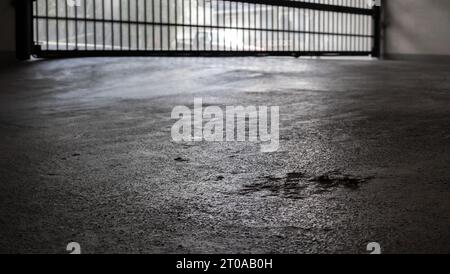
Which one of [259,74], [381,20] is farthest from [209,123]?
[381,20]

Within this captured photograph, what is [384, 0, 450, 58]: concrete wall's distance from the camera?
15234 millimetres

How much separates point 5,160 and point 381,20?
15.4 m

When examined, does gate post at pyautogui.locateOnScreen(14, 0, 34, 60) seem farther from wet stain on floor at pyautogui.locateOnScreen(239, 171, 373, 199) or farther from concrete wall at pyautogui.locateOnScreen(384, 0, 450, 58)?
concrete wall at pyautogui.locateOnScreen(384, 0, 450, 58)

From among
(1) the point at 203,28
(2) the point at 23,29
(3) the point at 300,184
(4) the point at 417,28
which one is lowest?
(3) the point at 300,184

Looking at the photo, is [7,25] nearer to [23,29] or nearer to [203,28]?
[23,29]

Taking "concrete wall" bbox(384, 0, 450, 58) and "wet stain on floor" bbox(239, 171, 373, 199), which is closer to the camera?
"wet stain on floor" bbox(239, 171, 373, 199)

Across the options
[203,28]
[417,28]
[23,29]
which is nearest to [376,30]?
[417,28]

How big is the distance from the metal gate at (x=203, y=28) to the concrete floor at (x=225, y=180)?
539cm

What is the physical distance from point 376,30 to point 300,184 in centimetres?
1527

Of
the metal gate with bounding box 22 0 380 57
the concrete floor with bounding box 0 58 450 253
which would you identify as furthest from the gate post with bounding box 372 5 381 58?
the concrete floor with bounding box 0 58 450 253

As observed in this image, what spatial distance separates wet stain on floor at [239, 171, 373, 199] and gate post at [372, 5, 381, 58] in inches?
591

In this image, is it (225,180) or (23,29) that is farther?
(23,29)

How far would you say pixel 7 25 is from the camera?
9.29 meters
